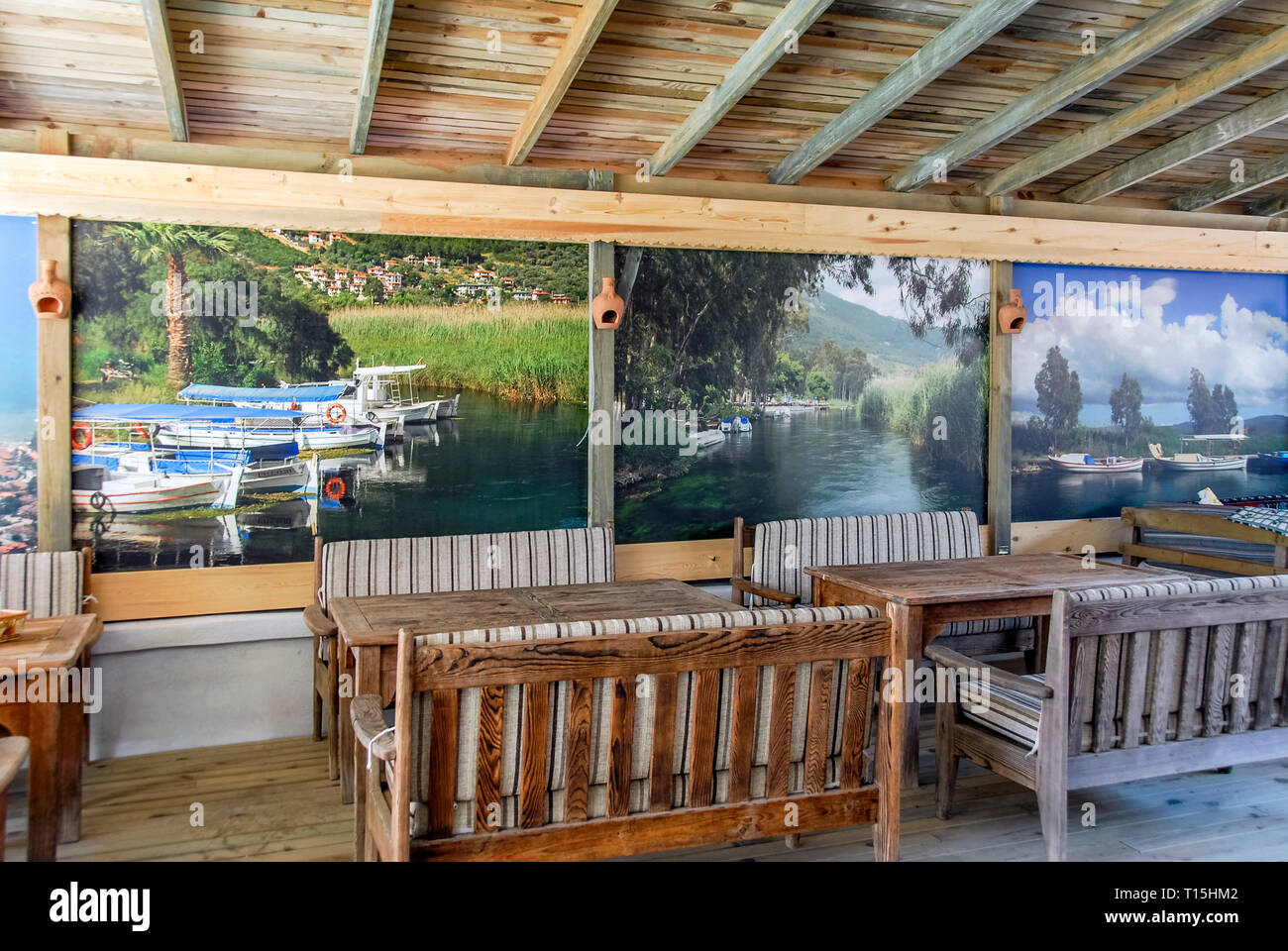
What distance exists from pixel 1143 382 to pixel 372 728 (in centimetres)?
548

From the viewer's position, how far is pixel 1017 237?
5.61 meters

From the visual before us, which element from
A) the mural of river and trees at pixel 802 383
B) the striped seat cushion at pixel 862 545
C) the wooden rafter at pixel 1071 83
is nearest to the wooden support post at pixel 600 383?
the mural of river and trees at pixel 802 383

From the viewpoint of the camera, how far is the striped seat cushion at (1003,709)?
3.12 meters

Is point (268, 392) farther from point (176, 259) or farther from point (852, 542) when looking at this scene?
point (852, 542)

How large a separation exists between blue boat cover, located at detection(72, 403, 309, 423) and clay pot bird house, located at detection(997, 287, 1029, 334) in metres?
3.91

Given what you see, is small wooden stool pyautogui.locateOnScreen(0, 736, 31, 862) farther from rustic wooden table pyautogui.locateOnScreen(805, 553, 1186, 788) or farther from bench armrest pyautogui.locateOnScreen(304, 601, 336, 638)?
rustic wooden table pyautogui.locateOnScreen(805, 553, 1186, 788)

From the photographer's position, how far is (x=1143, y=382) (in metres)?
6.08

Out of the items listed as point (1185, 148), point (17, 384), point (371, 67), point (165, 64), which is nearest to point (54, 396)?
point (17, 384)

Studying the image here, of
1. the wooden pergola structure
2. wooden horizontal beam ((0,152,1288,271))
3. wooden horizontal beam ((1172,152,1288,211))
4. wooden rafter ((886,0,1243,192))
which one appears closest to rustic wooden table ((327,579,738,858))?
the wooden pergola structure

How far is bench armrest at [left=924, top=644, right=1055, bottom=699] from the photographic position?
9.72 ft

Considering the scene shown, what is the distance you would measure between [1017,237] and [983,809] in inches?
135

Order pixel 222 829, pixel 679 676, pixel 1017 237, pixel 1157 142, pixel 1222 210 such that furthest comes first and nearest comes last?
pixel 1222 210 → pixel 1017 237 → pixel 1157 142 → pixel 222 829 → pixel 679 676
